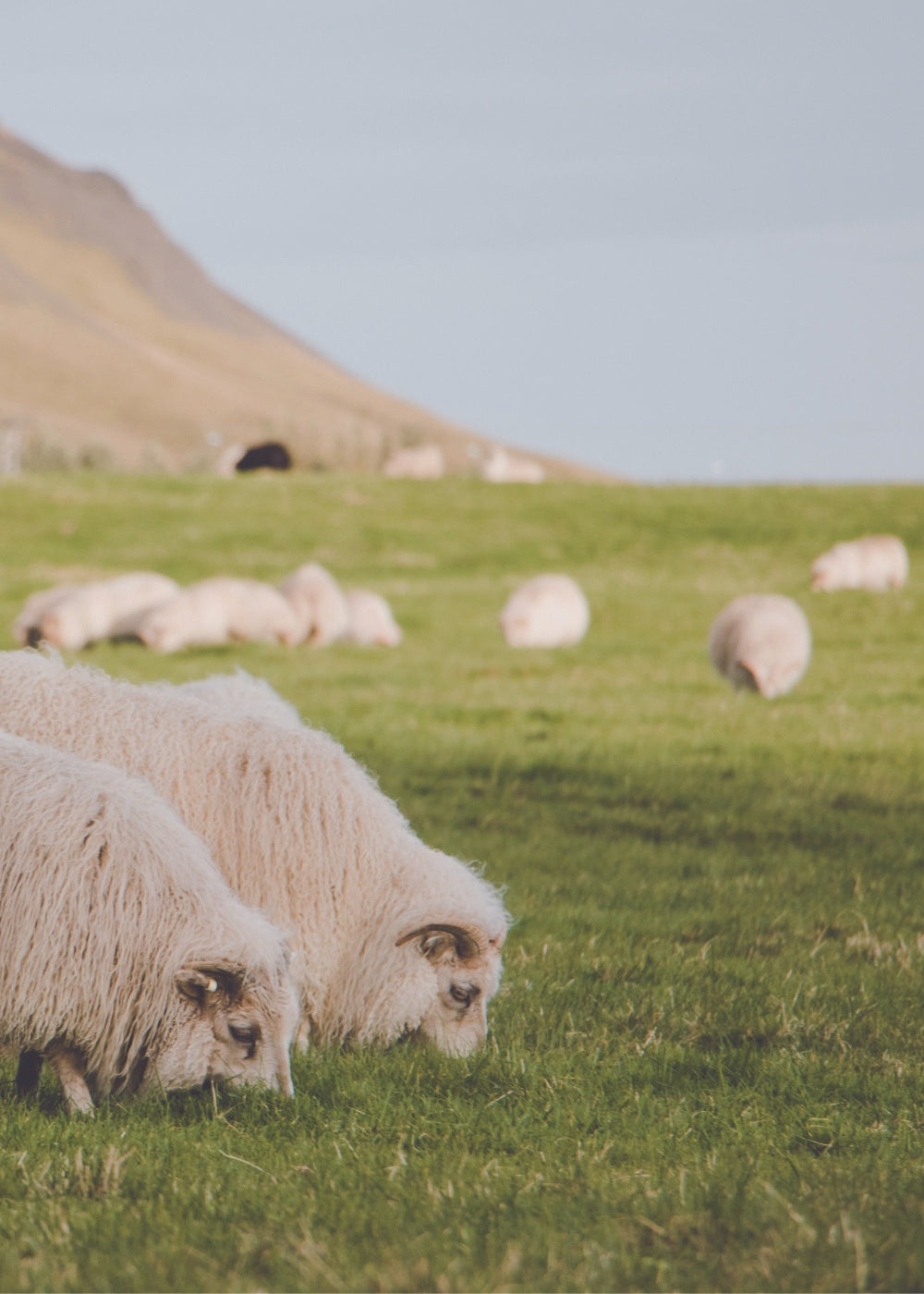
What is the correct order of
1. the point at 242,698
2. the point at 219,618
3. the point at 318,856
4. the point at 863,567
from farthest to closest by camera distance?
the point at 863,567 < the point at 219,618 < the point at 242,698 < the point at 318,856

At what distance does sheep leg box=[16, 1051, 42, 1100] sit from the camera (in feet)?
15.4

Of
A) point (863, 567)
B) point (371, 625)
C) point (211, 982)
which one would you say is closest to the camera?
point (211, 982)

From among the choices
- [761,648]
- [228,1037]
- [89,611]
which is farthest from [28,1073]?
[89,611]

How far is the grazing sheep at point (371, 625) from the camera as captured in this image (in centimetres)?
2097

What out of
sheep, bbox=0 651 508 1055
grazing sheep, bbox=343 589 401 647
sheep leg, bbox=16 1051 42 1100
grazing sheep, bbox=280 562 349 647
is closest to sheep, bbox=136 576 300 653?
grazing sheep, bbox=280 562 349 647

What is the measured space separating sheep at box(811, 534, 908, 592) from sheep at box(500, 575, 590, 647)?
7595mm

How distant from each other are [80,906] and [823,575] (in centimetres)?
2369

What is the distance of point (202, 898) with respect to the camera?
471cm

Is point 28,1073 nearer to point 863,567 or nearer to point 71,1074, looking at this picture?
point 71,1074

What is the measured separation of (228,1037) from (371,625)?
54.5 feet

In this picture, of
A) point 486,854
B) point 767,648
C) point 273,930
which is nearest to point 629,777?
point 486,854

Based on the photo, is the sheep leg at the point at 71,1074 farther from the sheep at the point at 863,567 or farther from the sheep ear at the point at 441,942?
the sheep at the point at 863,567

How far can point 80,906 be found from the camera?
4629mm

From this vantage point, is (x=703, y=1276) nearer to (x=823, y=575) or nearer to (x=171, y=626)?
(x=171, y=626)
